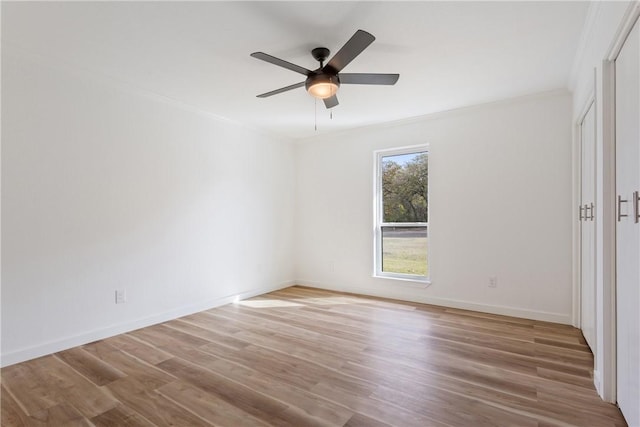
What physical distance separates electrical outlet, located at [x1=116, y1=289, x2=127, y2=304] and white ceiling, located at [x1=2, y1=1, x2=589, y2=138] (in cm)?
206

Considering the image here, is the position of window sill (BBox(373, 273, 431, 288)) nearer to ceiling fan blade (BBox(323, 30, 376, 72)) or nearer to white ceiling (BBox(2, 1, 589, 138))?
white ceiling (BBox(2, 1, 589, 138))

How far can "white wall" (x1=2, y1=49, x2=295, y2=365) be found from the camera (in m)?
2.56

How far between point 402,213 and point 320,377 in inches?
112

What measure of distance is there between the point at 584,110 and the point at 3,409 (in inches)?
187

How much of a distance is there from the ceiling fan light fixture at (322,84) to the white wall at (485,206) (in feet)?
7.15

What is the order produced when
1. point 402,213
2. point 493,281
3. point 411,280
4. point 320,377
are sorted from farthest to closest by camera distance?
1. point 402,213
2. point 411,280
3. point 493,281
4. point 320,377

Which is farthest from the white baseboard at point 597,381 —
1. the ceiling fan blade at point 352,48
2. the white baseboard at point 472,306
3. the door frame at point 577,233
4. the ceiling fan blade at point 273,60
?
the ceiling fan blade at point 273,60

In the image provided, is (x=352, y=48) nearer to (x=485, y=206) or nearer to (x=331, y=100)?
(x=331, y=100)

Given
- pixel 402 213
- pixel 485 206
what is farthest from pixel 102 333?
pixel 485 206

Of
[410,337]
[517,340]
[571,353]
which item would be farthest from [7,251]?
[571,353]

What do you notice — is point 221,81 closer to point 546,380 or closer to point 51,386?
point 51,386

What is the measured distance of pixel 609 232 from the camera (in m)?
1.91

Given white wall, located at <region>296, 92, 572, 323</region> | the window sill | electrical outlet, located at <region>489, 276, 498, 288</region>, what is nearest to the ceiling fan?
white wall, located at <region>296, 92, 572, 323</region>

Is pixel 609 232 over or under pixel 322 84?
under
